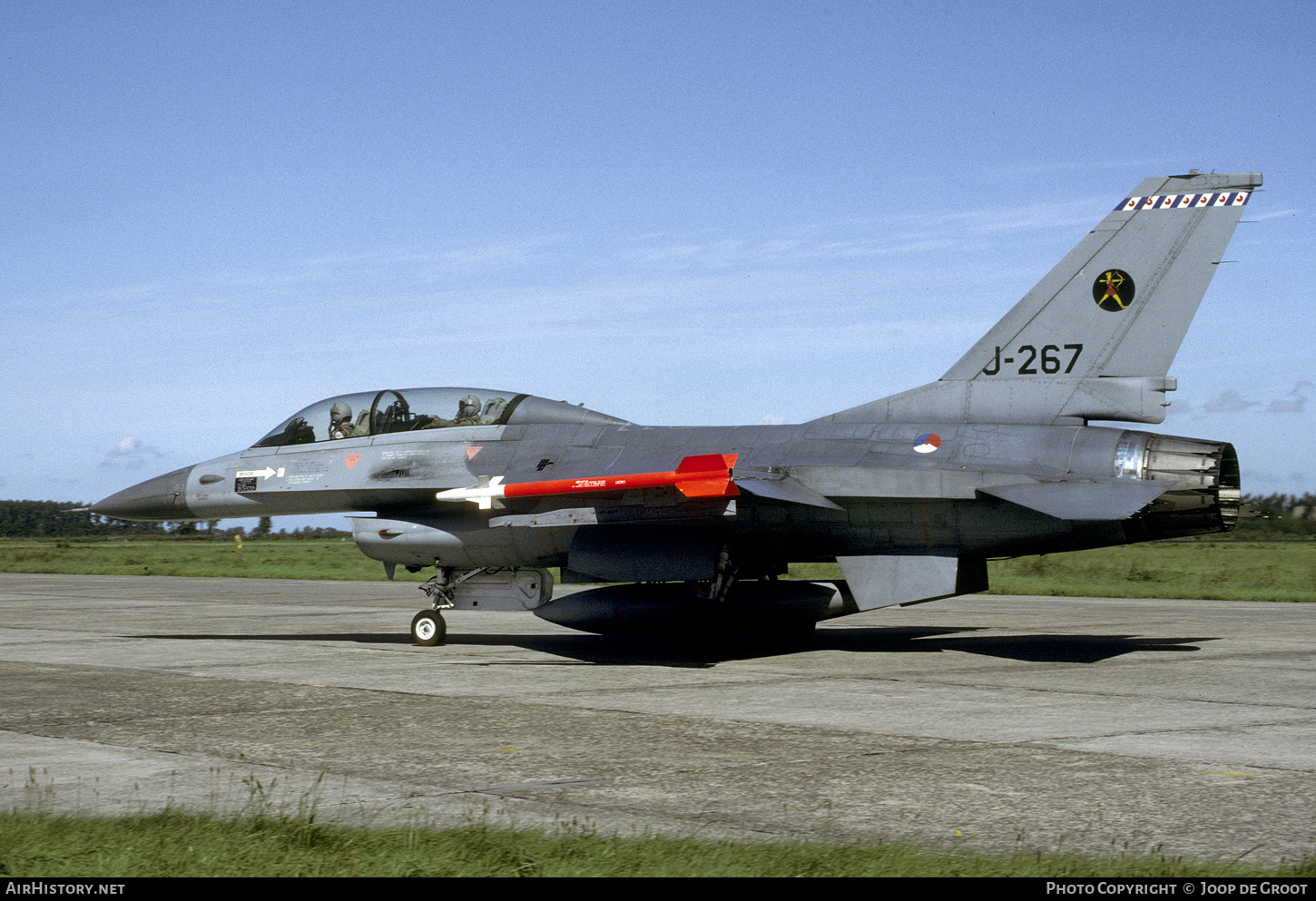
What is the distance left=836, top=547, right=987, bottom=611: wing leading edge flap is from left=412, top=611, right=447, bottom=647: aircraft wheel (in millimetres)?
5540

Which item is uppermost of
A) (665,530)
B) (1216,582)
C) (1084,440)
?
(1084,440)

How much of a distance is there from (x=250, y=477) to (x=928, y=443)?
8861 mm

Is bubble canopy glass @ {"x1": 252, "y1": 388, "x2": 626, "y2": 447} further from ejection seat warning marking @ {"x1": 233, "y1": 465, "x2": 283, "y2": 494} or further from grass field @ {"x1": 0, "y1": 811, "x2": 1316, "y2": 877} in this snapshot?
grass field @ {"x1": 0, "y1": 811, "x2": 1316, "y2": 877}

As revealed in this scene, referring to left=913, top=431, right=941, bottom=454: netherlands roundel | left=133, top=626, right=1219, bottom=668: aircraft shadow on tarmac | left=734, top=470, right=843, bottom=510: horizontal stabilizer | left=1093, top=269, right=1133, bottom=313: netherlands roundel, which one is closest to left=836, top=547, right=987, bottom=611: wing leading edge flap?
left=734, top=470, right=843, bottom=510: horizontal stabilizer

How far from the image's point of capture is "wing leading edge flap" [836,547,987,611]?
13070 millimetres

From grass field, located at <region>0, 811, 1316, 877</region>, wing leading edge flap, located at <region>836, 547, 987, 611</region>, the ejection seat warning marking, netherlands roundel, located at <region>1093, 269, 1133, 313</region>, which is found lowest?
A: grass field, located at <region>0, 811, 1316, 877</region>

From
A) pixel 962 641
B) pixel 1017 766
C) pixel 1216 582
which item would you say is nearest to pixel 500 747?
pixel 1017 766

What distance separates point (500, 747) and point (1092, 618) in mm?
14194

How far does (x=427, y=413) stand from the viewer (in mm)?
15633

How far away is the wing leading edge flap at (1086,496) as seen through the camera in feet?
37.6

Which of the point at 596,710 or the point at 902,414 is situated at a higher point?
the point at 902,414

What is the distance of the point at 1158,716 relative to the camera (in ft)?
30.4
